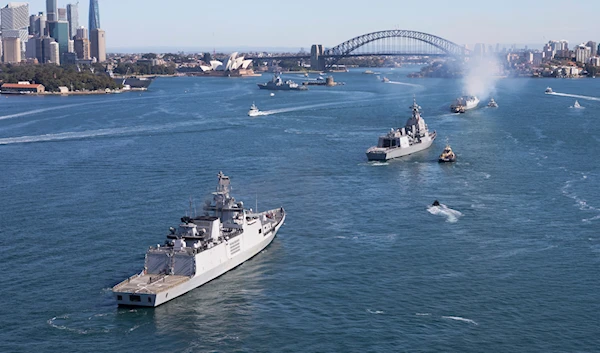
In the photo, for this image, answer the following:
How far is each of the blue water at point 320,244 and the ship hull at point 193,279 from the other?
28 cm

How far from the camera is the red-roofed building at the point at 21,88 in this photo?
124188 millimetres

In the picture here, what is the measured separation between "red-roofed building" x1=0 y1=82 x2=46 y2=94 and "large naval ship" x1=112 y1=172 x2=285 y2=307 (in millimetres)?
100574

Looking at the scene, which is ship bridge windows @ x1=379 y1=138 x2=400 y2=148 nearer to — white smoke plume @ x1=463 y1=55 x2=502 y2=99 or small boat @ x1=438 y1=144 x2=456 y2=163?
small boat @ x1=438 y1=144 x2=456 y2=163

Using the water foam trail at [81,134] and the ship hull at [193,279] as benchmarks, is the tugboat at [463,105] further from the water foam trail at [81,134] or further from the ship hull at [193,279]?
the ship hull at [193,279]

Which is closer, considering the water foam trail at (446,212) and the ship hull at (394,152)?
the water foam trail at (446,212)

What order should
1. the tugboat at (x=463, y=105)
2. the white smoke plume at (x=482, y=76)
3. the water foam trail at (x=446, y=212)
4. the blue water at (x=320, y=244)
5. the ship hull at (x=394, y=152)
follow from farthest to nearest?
the white smoke plume at (x=482, y=76)
the tugboat at (x=463, y=105)
the ship hull at (x=394, y=152)
the water foam trail at (x=446, y=212)
the blue water at (x=320, y=244)

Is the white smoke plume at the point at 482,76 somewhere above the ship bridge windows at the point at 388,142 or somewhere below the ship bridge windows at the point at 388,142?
above

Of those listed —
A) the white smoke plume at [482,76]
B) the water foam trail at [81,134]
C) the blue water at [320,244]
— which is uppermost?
the white smoke plume at [482,76]

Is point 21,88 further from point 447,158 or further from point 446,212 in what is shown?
point 446,212

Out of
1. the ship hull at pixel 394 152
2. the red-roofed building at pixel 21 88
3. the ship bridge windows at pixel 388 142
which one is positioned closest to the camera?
the ship hull at pixel 394 152

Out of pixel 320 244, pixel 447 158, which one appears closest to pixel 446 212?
pixel 320 244

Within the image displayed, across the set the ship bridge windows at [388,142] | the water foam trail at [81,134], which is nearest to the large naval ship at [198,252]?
the ship bridge windows at [388,142]

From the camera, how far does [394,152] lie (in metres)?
52.9

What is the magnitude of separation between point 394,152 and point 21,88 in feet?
281
